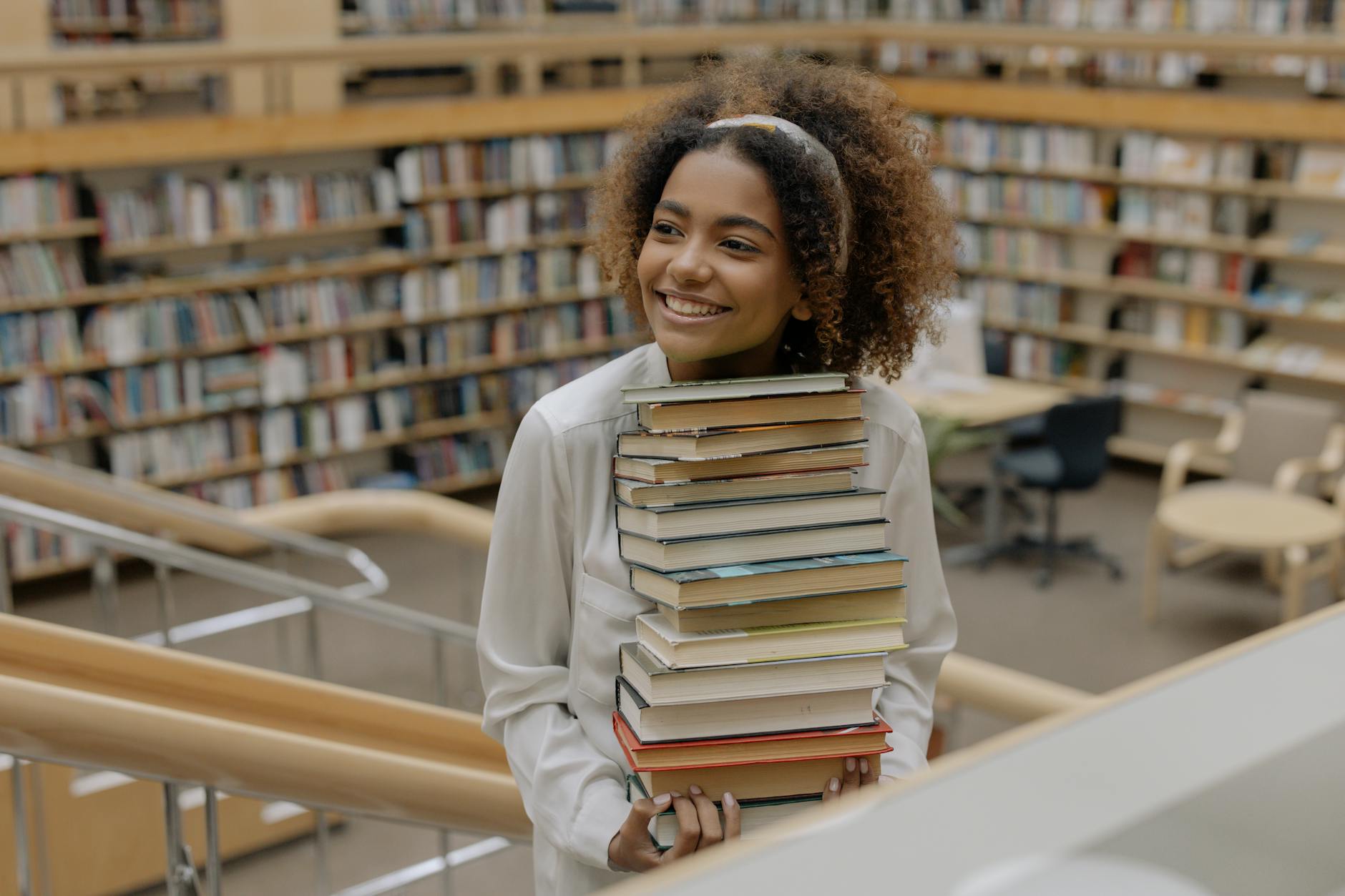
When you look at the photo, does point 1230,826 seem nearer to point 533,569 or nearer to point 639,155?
point 533,569

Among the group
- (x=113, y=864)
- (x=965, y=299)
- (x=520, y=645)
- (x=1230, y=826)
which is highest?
(x=1230, y=826)

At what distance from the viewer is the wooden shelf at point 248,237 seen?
620cm

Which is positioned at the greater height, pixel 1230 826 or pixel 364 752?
pixel 1230 826

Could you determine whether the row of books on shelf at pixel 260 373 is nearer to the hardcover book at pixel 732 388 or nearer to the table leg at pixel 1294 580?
the table leg at pixel 1294 580

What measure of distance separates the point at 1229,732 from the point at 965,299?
8070 millimetres

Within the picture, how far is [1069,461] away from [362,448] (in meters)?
3.54

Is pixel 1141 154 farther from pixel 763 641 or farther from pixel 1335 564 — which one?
pixel 763 641

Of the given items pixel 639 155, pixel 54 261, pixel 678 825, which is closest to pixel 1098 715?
pixel 678 825

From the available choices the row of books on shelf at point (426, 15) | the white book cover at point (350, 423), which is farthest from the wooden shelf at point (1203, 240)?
the white book cover at point (350, 423)

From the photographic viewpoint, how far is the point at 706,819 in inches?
49.7

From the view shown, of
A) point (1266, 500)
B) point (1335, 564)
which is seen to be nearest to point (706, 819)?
point (1266, 500)

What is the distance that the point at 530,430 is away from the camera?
1347 millimetres

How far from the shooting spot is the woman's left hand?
51.5 inches

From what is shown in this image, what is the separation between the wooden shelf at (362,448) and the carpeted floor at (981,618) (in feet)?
1.56
